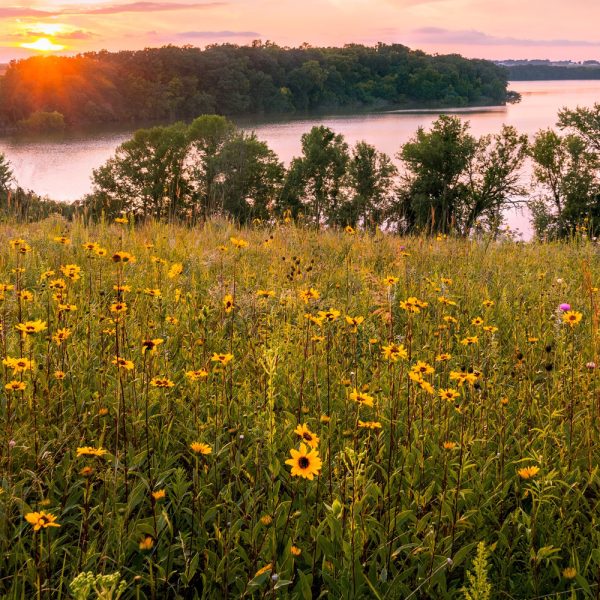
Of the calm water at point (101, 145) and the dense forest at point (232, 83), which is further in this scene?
the dense forest at point (232, 83)

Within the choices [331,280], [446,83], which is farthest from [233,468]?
[446,83]

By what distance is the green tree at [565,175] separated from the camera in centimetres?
3216

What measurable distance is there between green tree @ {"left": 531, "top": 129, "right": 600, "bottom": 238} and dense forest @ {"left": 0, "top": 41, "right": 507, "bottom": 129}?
196ft

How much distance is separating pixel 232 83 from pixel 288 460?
98994mm

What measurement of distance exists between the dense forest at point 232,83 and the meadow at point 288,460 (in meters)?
78.4

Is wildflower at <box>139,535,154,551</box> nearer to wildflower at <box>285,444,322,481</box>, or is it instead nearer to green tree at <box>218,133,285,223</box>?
wildflower at <box>285,444,322,481</box>

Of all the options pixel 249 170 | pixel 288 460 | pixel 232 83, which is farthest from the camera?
pixel 232 83

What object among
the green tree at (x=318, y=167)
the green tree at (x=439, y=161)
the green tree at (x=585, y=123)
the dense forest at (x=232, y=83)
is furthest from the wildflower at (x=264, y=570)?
the dense forest at (x=232, y=83)

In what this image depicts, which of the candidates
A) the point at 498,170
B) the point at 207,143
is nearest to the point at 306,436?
→ the point at 498,170

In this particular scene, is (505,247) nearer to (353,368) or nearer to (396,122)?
Answer: (353,368)

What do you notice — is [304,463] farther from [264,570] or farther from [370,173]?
[370,173]

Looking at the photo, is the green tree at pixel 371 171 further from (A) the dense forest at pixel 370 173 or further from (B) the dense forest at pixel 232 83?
(B) the dense forest at pixel 232 83

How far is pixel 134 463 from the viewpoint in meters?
1.89

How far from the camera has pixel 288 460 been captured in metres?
1.35
